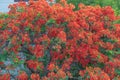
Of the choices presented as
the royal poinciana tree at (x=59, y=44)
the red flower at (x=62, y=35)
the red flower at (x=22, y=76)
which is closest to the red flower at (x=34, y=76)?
the royal poinciana tree at (x=59, y=44)

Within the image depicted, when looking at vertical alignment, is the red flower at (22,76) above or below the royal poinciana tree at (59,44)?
below

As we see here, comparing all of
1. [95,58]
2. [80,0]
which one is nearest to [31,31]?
[95,58]

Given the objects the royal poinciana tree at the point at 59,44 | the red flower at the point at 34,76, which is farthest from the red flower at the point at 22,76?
the red flower at the point at 34,76

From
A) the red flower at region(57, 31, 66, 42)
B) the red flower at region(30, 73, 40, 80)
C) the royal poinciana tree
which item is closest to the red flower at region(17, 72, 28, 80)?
the royal poinciana tree

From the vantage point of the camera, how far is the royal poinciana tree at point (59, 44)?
577cm

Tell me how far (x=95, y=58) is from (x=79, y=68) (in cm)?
32

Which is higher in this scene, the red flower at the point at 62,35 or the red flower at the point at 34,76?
the red flower at the point at 62,35

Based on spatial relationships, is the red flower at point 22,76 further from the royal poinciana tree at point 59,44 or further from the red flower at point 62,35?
the red flower at point 62,35

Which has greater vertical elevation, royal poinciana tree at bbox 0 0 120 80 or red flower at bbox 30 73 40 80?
royal poinciana tree at bbox 0 0 120 80

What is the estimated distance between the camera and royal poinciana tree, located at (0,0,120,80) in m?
5.77

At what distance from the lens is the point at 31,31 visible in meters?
6.04

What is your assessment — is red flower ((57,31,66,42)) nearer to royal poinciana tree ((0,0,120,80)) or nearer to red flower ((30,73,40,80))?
royal poinciana tree ((0,0,120,80))

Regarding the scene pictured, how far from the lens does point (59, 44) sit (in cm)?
577

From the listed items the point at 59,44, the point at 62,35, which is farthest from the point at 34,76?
the point at 62,35
